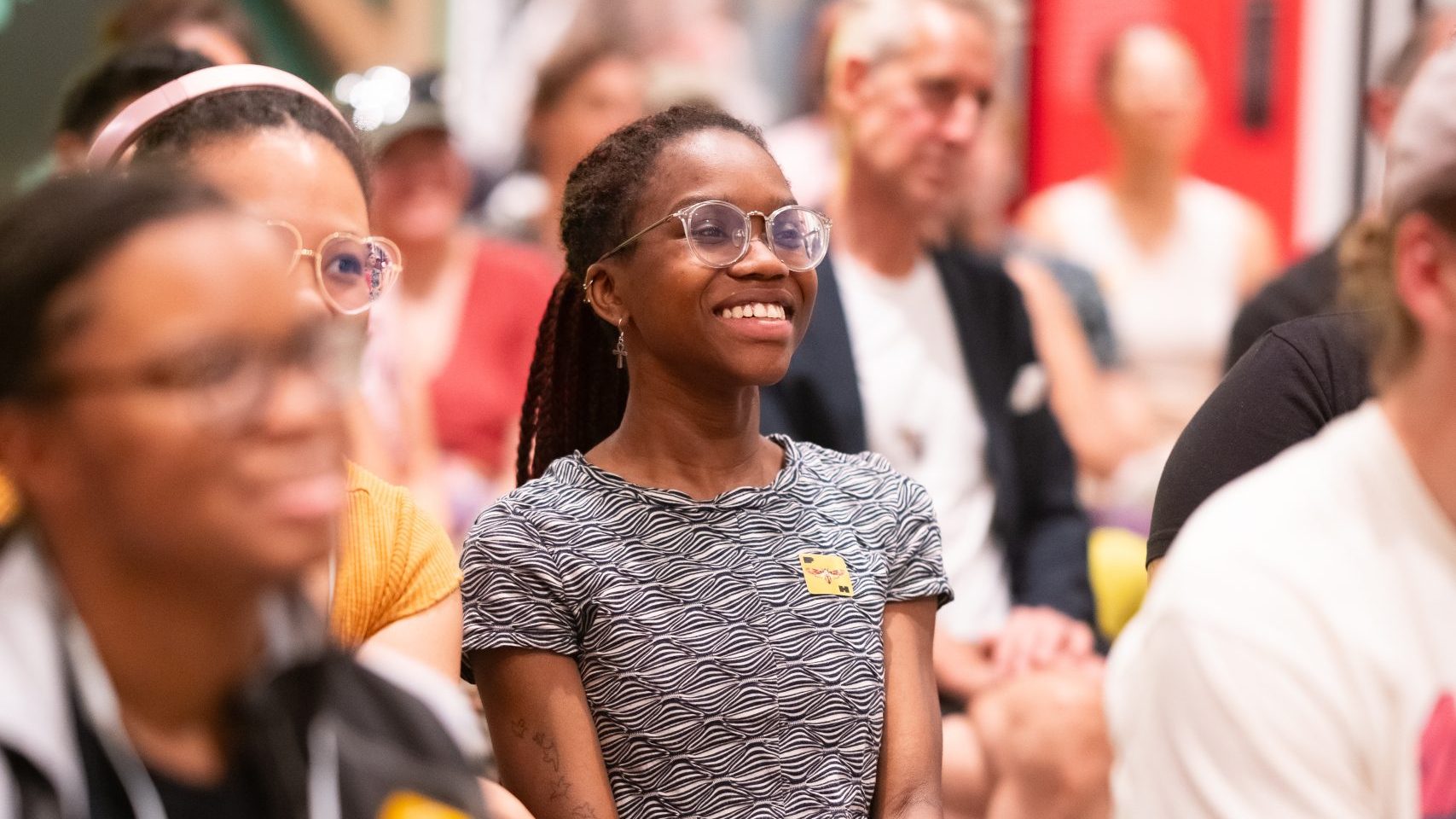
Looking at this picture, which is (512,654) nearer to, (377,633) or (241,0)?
(377,633)

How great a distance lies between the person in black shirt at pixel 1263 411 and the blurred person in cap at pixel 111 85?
140cm

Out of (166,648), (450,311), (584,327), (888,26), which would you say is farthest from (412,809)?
(450,311)

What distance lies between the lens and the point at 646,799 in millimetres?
1756

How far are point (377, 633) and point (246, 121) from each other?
547 millimetres

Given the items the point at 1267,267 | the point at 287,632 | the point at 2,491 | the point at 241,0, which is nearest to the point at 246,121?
the point at 2,491

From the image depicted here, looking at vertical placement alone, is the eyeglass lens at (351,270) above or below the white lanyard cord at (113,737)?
above

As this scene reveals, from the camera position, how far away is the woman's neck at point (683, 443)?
1895mm

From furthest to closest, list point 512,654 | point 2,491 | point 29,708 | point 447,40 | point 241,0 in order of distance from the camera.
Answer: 1. point 447,40
2. point 241,0
3. point 512,654
4. point 2,491
5. point 29,708

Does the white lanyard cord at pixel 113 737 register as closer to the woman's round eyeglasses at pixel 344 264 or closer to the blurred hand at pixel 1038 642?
the woman's round eyeglasses at pixel 344 264

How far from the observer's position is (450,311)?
11.9ft

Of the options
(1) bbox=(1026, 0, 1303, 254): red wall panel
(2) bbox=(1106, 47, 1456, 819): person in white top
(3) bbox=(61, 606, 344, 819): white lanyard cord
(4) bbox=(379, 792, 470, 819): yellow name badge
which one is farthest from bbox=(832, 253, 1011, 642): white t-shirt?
(1) bbox=(1026, 0, 1303, 254): red wall panel

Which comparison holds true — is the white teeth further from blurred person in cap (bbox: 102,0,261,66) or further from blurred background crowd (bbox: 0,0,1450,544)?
blurred person in cap (bbox: 102,0,261,66)

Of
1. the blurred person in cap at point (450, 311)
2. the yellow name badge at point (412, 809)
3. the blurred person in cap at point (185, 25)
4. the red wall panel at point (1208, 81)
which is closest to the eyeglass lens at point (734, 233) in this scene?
the yellow name badge at point (412, 809)

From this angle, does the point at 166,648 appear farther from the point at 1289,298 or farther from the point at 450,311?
the point at 450,311
